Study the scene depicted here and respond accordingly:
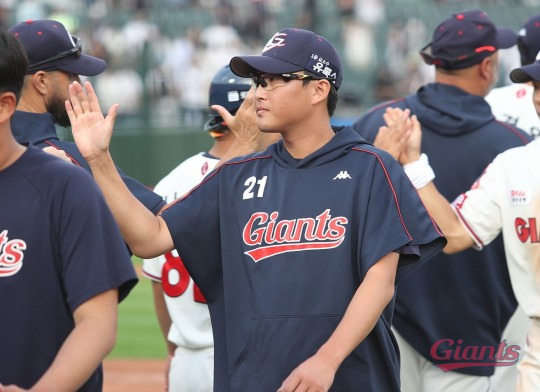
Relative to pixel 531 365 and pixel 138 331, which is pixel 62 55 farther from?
pixel 138 331

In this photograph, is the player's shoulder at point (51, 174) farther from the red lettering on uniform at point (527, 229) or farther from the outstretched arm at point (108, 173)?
the red lettering on uniform at point (527, 229)

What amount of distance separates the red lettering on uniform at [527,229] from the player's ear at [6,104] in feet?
7.82

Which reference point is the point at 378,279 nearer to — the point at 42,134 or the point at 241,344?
the point at 241,344

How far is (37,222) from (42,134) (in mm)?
1390

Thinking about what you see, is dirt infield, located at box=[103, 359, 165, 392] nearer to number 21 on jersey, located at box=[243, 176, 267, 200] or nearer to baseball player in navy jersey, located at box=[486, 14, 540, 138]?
baseball player in navy jersey, located at box=[486, 14, 540, 138]

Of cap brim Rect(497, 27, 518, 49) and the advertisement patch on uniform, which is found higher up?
the advertisement patch on uniform

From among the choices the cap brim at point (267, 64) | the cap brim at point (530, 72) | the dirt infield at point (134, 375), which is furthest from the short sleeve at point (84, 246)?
the dirt infield at point (134, 375)

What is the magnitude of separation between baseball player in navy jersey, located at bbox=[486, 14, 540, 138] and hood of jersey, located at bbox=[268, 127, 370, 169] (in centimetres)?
246

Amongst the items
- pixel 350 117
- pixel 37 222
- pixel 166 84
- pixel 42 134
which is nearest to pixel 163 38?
pixel 166 84

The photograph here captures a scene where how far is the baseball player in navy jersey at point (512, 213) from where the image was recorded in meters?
4.44

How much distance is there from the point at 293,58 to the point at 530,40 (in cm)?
260
